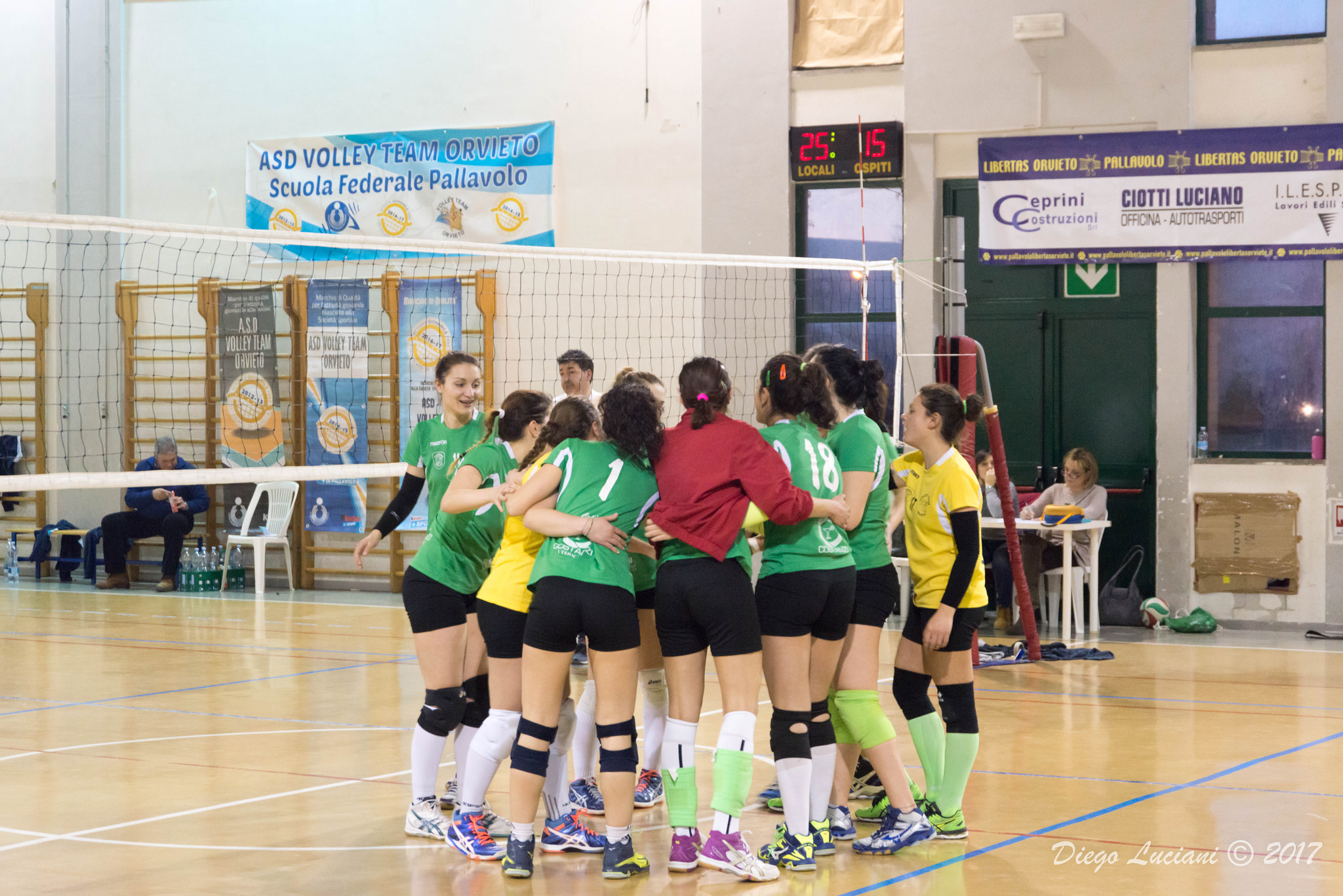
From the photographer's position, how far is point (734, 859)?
4086 mm

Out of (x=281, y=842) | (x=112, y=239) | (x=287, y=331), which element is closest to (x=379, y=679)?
(x=281, y=842)

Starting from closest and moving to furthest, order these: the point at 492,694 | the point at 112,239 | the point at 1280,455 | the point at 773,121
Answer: the point at 492,694 → the point at 1280,455 → the point at 773,121 → the point at 112,239

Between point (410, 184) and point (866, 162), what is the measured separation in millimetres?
3957

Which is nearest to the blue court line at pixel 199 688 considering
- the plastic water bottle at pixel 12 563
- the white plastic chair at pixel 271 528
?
the white plastic chair at pixel 271 528

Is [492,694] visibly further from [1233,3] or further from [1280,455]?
[1233,3]

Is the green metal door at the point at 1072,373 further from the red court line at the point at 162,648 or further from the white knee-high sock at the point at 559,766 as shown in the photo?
the white knee-high sock at the point at 559,766

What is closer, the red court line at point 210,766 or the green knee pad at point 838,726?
the green knee pad at point 838,726

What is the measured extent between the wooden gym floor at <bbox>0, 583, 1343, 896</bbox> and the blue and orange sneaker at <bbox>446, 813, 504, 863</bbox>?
0.06 meters

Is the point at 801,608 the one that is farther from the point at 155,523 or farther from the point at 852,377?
the point at 155,523

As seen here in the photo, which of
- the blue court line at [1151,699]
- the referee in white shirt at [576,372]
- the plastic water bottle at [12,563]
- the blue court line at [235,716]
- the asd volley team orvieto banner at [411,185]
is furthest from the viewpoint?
the plastic water bottle at [12,563]

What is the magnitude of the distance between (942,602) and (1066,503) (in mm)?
6081

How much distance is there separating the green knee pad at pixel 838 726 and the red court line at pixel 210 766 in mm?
1715

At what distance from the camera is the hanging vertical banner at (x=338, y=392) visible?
1246 centimetres

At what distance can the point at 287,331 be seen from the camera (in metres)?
12.7
